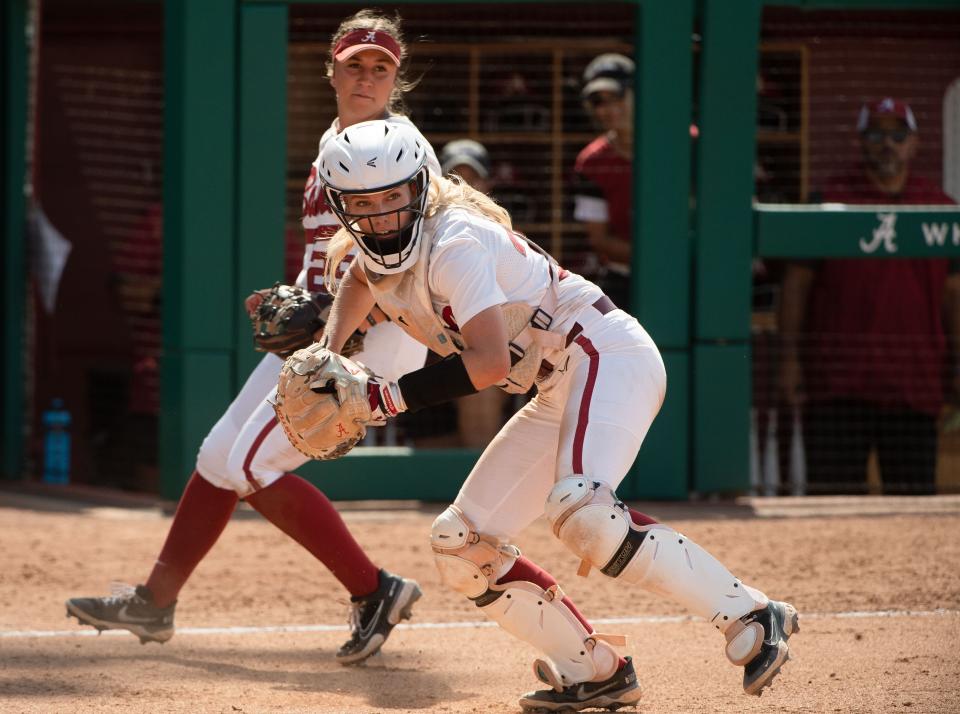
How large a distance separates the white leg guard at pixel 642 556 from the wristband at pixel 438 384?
0.38 metres

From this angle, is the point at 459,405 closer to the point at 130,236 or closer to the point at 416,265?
the point at 130,236

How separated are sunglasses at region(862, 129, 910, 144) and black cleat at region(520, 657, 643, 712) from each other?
446 centimetres

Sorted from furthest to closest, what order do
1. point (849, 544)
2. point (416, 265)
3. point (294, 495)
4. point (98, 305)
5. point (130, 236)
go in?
point (98, 305) < point (130, 236) < point (849, 544) < point (294, 495) < point (416, 265)

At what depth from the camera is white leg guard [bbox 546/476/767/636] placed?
352 cm

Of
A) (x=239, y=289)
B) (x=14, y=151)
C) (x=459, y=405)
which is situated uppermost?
(x=14, y=151)

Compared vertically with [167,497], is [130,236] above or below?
above

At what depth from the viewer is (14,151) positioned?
338 inches

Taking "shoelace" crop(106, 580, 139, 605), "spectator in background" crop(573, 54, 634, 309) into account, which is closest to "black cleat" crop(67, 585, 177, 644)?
"shoelace" crop(106, 580, 139, 605)

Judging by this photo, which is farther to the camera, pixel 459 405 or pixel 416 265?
pixel 459 405

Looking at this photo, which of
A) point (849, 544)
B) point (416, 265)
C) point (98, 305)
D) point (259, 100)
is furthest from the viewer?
point (98, 305)

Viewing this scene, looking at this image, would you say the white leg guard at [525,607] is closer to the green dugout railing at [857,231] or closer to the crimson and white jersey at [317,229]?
the crimson and white jersey at [317,229]

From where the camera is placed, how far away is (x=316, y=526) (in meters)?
4.55

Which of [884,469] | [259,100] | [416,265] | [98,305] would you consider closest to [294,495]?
[416,265]

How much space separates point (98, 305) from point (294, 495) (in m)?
5.85
